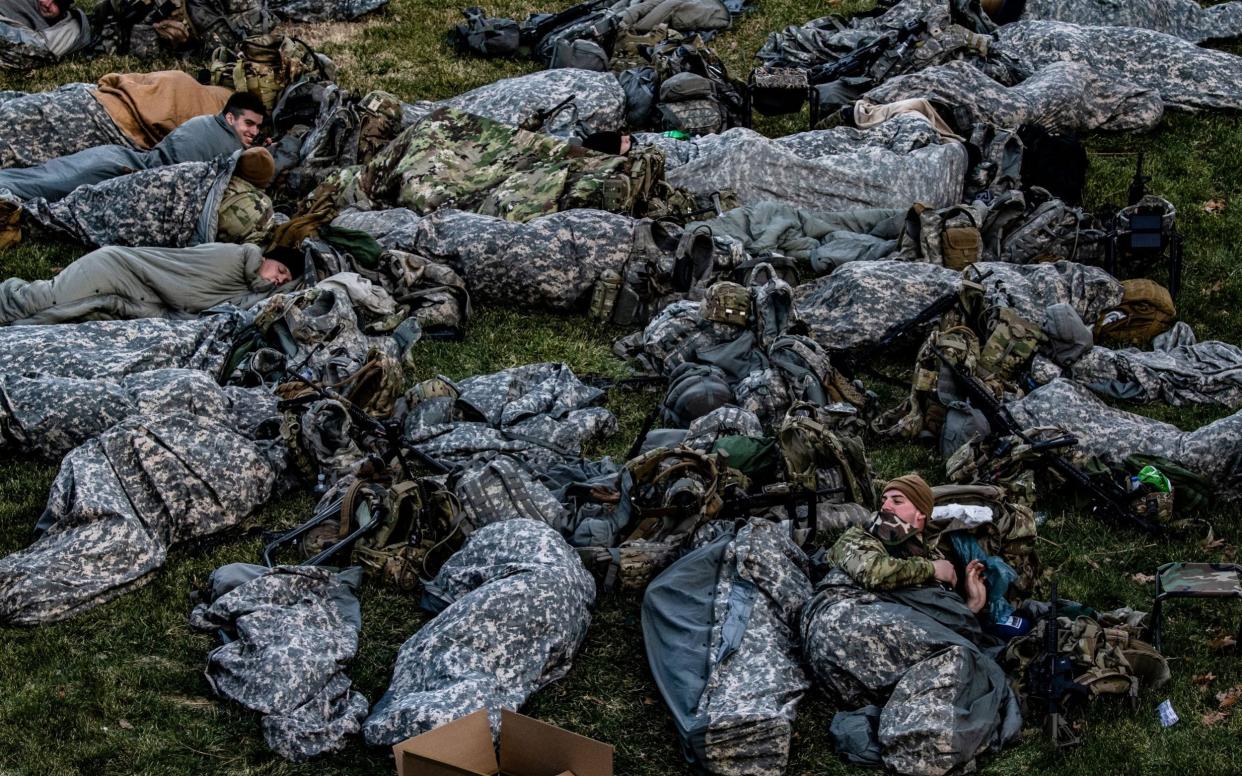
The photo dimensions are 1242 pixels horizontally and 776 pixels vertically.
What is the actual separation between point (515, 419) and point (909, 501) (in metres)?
3.04

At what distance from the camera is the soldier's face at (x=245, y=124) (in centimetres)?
1445

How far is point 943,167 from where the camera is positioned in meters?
13.9

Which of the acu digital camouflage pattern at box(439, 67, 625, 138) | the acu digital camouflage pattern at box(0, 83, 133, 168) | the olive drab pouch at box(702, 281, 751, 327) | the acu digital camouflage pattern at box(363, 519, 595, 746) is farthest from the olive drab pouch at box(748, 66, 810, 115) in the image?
the acu digital camouflage pattern at box(363, 519, 595, 746)

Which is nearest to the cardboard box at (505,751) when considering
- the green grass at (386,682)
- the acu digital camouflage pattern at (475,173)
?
the green grass at (386,682)

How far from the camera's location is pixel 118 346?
11.1 metres

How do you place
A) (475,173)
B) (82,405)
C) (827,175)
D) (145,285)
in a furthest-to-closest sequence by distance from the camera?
(475,173)
(827,175)
(145,285)
(82,405)

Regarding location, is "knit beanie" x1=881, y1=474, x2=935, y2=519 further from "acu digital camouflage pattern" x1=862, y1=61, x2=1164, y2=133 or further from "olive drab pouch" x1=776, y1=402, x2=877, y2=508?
"acu digital camouflage pattern" x1=862, y1=61, x2=1164, y2=133

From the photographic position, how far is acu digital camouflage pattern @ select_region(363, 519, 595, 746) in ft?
25.3

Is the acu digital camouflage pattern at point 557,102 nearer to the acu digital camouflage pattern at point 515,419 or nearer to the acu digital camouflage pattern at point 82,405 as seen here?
the acu digital camouflage pattern at point 515,419

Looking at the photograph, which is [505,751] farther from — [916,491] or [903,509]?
[916,491]

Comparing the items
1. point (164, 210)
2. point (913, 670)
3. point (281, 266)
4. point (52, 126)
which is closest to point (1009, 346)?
point (913, 670)

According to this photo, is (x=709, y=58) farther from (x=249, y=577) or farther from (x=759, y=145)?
(x=249, y=577)

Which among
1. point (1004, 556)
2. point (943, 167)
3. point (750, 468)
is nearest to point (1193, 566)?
point (1004, 556)

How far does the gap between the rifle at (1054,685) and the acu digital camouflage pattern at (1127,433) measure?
2.36 meters
